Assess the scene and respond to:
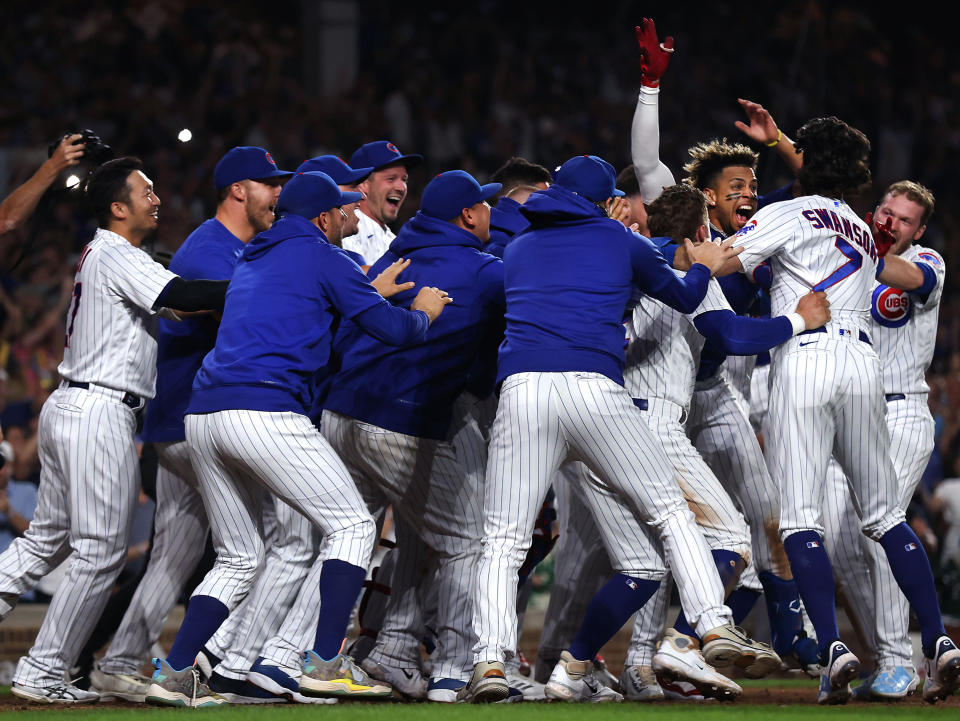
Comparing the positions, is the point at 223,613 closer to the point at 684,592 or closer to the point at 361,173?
the point at 684,592

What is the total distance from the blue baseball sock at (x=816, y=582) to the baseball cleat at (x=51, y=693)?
3123 mm

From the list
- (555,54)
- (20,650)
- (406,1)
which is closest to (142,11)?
(406,1)

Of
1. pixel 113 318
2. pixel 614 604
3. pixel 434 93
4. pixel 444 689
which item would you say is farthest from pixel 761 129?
pixel 434 93

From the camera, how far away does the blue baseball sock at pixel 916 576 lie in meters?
5.38

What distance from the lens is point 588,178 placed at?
5.30 m

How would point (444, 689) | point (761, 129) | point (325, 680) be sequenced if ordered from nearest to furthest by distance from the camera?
1. point (325, 680)
2. point (444, 689)
3. point (761, 129)

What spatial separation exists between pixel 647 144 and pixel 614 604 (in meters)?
2.24

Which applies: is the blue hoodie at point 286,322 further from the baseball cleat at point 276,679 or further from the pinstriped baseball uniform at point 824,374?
the pinstriped baseball uniform at point 824,374

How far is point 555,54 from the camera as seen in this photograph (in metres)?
16.6

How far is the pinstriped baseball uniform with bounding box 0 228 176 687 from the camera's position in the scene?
5.56 meters

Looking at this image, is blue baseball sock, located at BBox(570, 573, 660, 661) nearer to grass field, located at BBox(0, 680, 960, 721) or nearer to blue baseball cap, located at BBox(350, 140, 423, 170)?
grass field, located at BBox(0, 680, 960, 721)

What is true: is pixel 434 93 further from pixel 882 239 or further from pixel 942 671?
pixel 942 671

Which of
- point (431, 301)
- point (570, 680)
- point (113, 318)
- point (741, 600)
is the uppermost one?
point (431, 301)

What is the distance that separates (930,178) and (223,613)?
484 inches
